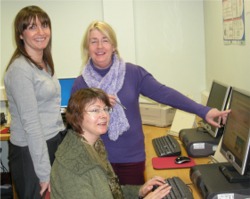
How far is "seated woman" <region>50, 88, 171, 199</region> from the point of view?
1.21 m

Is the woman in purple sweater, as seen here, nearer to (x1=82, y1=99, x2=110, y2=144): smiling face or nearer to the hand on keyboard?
the hand on keyboard

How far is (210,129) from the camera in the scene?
203 cm

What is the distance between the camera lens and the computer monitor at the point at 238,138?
1290 millimetres

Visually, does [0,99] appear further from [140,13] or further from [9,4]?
[140,13]

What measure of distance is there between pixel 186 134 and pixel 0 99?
2179 mm

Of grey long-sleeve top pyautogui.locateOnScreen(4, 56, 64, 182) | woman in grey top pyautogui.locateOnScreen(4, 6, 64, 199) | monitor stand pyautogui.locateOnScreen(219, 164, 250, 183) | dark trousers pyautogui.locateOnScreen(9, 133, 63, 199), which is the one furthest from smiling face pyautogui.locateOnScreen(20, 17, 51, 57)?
monitor stand pyautogui.locateOnScreen(219, 164, 250, 183)

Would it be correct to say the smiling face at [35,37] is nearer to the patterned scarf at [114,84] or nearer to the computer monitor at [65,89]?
the patterned scarf at [114,84]

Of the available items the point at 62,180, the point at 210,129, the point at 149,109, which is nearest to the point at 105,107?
the point at 62,180

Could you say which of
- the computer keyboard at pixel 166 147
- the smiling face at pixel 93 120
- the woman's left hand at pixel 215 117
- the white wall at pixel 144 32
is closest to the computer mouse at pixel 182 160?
the computer keyboard at pixel 166 147

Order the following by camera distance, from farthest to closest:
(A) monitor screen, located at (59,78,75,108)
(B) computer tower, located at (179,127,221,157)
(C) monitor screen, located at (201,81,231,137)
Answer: (A) monitor screen, located at (59,78,75,108)
(B) computer tower, located at (179,127,221,157)
(C) monitor screen, located at (201,81,231,137)

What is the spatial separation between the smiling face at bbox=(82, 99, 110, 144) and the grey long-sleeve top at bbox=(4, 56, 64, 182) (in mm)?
359

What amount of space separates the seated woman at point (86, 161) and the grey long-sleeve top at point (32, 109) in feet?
1.03

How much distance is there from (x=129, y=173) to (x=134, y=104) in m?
0.40

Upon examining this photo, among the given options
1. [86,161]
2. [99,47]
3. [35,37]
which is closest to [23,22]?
[35,37]
